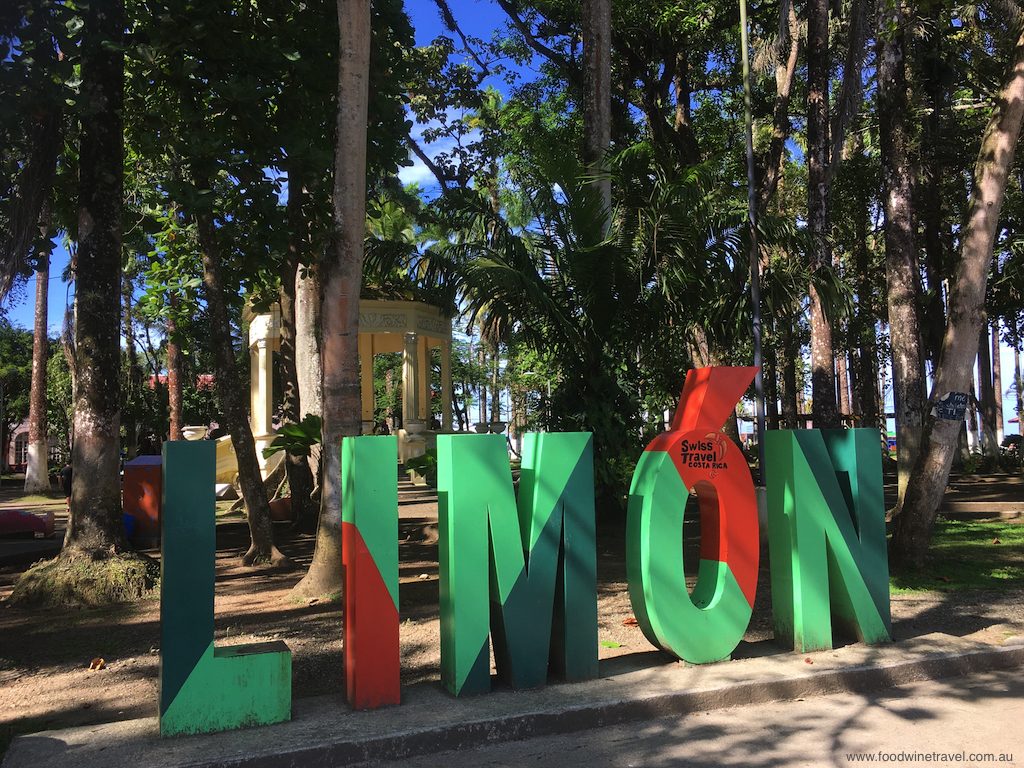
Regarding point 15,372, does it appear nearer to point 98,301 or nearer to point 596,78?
point 98,301

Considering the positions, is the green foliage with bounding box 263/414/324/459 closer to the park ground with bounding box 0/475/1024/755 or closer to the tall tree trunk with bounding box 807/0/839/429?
the park ground with bounding box 0/475/1024/755

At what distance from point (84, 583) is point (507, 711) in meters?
5.11

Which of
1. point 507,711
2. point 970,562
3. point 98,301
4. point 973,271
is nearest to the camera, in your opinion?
point 507,711

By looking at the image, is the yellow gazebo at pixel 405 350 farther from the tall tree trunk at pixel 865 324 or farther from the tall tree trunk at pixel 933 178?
the tall tree trunk at pixel 933 178

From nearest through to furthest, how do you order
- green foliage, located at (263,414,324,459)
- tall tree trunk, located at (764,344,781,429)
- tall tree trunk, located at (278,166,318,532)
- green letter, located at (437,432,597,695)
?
green letter, located at (437,432,597,695) < tall tree trunk, located at (278,166,318,532) < green foliage, located at (263,414,324,459) < tall tree trunk, located at (764,344,781,429)

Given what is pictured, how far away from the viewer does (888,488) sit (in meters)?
18.6

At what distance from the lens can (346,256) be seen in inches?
283

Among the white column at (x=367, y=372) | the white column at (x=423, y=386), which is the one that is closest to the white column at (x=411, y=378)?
the white column at (x=423, y=386)

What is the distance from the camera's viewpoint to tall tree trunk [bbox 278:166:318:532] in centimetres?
929

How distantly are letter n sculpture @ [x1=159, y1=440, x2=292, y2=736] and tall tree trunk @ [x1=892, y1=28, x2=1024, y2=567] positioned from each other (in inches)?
243

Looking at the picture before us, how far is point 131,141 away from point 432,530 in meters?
6.59

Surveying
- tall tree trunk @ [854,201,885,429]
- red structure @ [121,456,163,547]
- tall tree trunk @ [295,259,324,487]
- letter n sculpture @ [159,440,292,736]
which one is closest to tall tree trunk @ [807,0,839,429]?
tall tree trunk @ [854,201,885,429]

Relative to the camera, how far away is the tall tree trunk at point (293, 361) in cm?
929

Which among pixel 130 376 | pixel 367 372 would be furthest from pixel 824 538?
pixel 130 376
